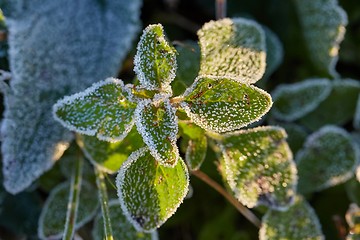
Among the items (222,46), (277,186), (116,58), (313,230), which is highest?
(222,46)

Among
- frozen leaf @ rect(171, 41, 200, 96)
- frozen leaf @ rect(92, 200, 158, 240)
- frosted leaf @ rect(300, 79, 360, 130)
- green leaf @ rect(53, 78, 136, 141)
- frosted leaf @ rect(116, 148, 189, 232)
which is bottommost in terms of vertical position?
frozen leaf @ rect(92, 200, 158, 240)

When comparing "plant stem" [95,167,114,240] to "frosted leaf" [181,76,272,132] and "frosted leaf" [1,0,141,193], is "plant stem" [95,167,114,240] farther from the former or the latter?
"frosted leaf" [181,76,272,132]

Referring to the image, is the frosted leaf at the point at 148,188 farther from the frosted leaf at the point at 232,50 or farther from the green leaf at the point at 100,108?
the frosted leaf at the point at 232,50

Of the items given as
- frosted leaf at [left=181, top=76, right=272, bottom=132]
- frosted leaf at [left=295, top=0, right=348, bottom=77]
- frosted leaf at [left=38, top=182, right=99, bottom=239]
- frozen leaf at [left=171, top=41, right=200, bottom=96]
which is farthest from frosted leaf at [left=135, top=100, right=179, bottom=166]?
frosted leaf at [left=295, top=0, right=348, bottom=77]

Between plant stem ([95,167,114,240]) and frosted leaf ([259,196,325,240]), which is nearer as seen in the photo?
plant stem ([95,167,114,240])

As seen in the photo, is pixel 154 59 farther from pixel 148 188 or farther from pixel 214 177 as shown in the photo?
pixel 214 177

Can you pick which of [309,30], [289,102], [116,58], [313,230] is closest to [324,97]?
[289,102]

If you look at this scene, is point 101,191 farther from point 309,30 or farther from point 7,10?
point 309,30
